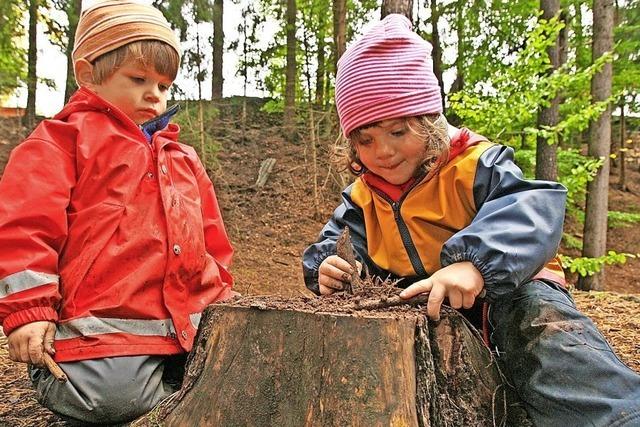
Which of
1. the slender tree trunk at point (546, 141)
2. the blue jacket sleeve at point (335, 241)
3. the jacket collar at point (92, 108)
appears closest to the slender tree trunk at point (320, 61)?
the slender tree trunk at point (546, 141)

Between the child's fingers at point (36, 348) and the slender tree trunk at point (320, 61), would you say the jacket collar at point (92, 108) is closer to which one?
the child's fingers at point (36, 348)

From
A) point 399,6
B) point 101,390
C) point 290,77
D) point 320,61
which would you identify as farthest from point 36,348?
point 320,61

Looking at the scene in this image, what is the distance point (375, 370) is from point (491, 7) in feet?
45.5

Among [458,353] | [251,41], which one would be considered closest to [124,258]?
[458,353]

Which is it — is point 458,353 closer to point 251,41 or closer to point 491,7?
point 491,7

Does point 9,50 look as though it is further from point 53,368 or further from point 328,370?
point 328,370

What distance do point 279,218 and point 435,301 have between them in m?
9.28

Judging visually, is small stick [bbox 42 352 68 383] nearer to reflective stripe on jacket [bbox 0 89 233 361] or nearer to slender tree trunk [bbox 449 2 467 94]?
reflective stripe on jacket [bbox 0 89 233 361]

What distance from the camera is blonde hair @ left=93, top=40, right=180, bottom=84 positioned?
2488 millimetres

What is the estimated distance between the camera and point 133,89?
2518 millimetres

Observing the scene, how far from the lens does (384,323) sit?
5.42ft

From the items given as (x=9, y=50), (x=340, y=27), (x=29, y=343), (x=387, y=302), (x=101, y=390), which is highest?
(x=340, y=27)

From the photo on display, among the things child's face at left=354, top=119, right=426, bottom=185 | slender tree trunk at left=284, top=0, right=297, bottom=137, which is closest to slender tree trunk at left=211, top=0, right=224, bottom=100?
slender tree trunk at left=284, top=0, right=297, bottom=137

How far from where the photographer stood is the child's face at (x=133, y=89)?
98.9 inches
